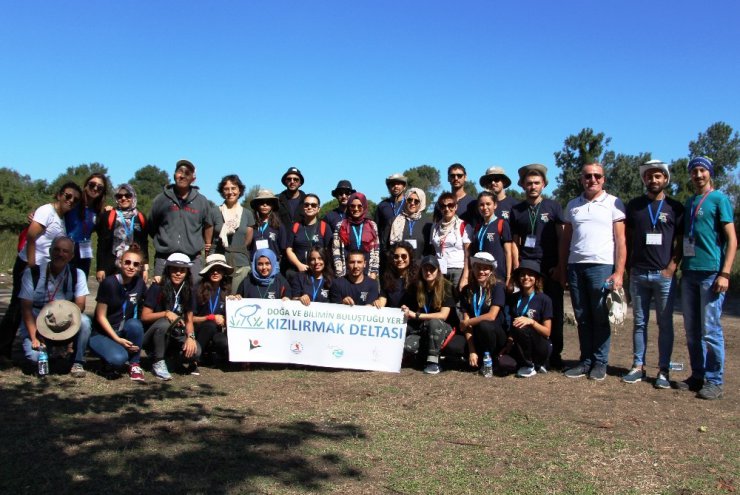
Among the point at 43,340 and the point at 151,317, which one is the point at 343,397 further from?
the point at 43,340

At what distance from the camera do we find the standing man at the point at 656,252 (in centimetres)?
653

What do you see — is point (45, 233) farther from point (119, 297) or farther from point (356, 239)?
point (356, 239)

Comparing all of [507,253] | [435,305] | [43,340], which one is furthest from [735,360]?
[43,340]

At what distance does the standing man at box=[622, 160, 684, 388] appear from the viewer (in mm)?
6527

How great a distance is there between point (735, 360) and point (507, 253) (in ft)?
11.9

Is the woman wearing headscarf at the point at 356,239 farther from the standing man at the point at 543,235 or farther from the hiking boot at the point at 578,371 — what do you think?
the hiking boot at the point at 578,371

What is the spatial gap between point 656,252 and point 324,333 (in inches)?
142

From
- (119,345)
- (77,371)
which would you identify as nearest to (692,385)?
(119,345)

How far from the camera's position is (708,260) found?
20.5 ft

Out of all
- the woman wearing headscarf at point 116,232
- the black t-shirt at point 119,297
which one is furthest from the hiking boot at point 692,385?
the woman wearing headscarf at point 116,232

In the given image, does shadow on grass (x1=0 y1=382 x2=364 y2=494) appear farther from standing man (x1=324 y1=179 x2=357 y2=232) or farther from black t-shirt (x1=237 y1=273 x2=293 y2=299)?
standing man (x1=324 y1=179 x2=357 y2=232)

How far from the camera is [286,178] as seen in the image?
8.94m

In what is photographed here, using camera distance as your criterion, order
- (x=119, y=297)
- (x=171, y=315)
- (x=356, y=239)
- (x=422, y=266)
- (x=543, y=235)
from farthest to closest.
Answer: (x=356, y=239), (x=543, y=235), (x=422, y=266), (x=171, y=315), (x=119, y=297)

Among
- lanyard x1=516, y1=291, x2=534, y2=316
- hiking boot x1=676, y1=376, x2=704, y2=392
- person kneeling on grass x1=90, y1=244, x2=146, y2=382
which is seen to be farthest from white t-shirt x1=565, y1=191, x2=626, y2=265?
person kneeling on grass x1=90, y1=244, x2=146, y2=382
